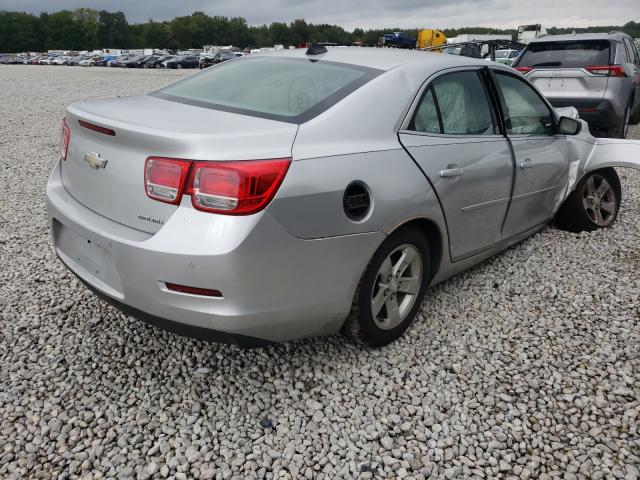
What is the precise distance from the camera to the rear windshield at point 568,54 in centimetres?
790

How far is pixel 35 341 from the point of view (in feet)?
9.74

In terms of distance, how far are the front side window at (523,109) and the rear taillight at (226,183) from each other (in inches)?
83.9

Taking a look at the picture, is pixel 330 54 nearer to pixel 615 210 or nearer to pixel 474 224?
pixel 474 224

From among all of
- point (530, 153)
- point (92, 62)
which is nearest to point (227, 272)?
point (530, 153)

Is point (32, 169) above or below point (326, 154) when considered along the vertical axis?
below

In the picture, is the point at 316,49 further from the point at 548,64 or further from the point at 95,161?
the point at 548,64

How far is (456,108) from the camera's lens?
3.20 meters

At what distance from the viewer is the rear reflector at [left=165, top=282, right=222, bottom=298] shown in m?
2.13

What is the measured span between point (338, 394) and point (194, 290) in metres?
0.93

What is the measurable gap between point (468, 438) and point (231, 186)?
149 cm

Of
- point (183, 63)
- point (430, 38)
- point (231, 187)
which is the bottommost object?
point (231, 187)

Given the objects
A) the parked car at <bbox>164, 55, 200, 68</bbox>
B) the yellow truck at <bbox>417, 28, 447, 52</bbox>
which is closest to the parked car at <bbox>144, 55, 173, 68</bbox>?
the parked car at <bbox>164, 55, 200, 68</bbox>

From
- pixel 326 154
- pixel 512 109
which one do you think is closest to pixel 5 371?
pixel 326 154

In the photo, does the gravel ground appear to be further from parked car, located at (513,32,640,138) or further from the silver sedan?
parked car, located at (513,32,640,138)
